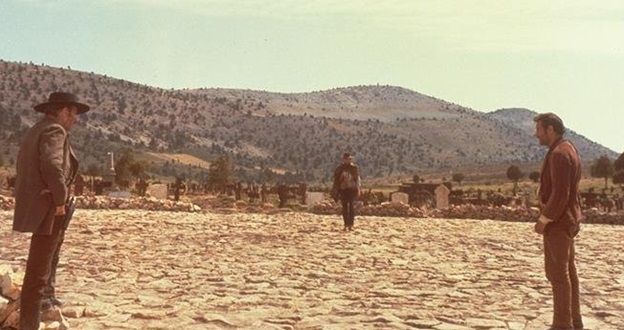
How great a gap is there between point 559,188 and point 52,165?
4.52 m

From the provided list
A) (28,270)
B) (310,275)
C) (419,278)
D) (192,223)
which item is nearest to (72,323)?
(28,270)

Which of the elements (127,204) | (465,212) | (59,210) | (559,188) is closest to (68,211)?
(59,210)

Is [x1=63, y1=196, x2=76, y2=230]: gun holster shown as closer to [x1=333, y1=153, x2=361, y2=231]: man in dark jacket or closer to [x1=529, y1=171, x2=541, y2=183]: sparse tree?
[x1=333, y1=153, x2=361, y2=231]: man in dark jacket

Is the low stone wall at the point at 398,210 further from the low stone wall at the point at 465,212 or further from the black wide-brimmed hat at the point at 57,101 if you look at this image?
the black wide-brimmed hat at the point at 57,101

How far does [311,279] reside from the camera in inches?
397

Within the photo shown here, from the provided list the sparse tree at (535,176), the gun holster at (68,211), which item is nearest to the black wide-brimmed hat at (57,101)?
the gun holster at (68,211)

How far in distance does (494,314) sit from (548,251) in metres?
1.05

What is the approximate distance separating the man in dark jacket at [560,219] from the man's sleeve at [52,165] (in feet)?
14.0

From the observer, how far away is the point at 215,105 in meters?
169

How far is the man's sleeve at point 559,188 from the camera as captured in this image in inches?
275

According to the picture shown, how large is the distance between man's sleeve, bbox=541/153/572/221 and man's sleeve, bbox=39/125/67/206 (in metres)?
4.32

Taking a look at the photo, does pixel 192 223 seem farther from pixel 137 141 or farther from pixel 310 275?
pixel 137 141

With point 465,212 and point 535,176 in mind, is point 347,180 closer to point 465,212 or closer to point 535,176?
point 465,212

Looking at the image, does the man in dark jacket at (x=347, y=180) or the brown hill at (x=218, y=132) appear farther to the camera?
the brown hill at (x=218, y=132)
